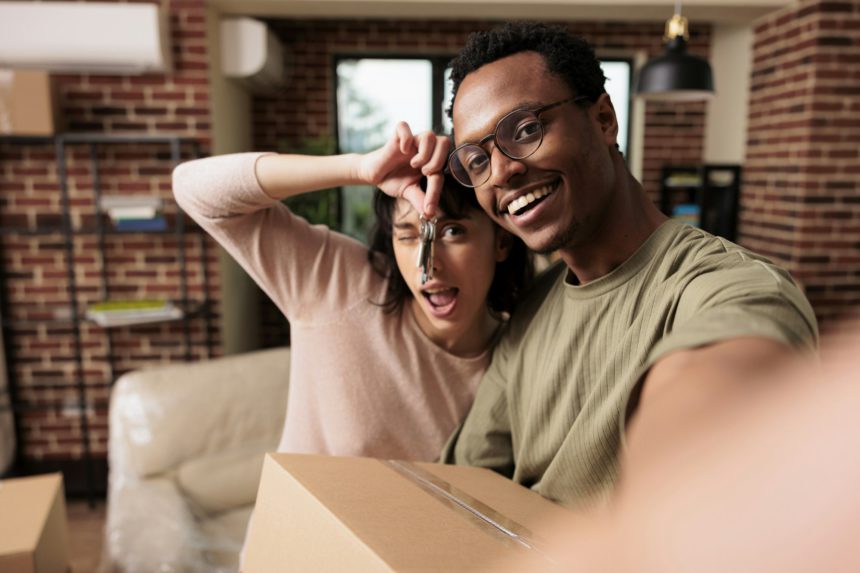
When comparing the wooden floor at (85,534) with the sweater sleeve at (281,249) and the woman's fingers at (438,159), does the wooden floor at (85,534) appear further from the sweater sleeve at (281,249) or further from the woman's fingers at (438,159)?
the woman's fingers at (438,159)

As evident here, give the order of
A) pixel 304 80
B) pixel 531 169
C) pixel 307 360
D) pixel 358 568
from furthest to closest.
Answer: pixel 304 80 < pixel 307 360 < pixel 531 169 < pixel 358 568

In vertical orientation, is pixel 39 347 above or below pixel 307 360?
below

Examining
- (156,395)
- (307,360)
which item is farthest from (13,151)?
(307,360)

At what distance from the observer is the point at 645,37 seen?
4.60m

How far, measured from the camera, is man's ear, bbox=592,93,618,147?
0.92 meters

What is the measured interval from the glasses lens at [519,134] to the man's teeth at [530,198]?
5 centimetres

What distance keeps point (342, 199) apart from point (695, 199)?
2.58m

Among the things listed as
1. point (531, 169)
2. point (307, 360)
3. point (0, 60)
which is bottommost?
point (307, 360)

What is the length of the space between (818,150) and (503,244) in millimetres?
2957

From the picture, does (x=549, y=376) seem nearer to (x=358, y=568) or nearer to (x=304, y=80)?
(x=358, y=568)

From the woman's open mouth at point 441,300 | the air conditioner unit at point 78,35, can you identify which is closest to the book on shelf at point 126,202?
the air conditioner unit at point 78,35

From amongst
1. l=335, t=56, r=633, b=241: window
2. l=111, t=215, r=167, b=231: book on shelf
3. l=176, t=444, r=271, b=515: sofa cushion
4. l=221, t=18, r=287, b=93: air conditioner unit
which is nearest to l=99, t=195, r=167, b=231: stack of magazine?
l=111, t=215, r=167, b=231: book on shelf

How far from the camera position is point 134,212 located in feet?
10.2

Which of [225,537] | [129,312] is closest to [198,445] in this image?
[225,537]
